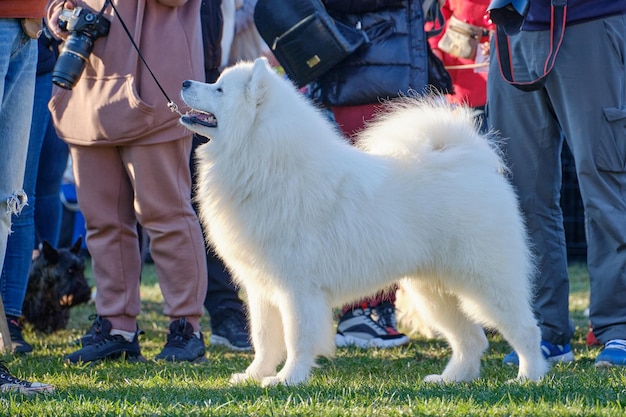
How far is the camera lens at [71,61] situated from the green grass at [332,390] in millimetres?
1343

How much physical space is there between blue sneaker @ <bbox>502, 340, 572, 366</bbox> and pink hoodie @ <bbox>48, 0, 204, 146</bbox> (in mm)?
1980

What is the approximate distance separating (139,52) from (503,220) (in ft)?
6.07

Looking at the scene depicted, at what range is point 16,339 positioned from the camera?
489cm

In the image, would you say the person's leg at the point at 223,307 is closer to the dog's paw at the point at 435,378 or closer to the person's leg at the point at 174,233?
the person's leg at the point at 174,233

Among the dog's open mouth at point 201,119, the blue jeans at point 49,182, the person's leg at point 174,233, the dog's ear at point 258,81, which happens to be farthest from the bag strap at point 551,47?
the blue jeans at point 49,182

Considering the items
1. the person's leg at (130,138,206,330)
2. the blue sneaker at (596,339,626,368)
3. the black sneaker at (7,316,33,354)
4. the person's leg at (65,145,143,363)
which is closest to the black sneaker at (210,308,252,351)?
the person's leg at (130,138,206,330)

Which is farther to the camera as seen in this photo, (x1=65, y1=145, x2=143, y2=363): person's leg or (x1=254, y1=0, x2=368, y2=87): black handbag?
(x1=254, y1=0, x2=368, y2=87): black handbag

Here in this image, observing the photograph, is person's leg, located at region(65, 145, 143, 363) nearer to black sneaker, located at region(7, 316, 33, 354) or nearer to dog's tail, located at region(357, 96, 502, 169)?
black sneaker, located at region(7, 316, 33, 354)

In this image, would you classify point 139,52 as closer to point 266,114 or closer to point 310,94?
point 266,114

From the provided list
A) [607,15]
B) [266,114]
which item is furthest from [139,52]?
[607,15]

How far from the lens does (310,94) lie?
A: 16.7ft

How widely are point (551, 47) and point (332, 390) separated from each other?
6.31 feet

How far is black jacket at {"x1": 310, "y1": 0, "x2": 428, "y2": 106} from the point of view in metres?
4.75

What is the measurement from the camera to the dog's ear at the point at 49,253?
5613 millimetres
